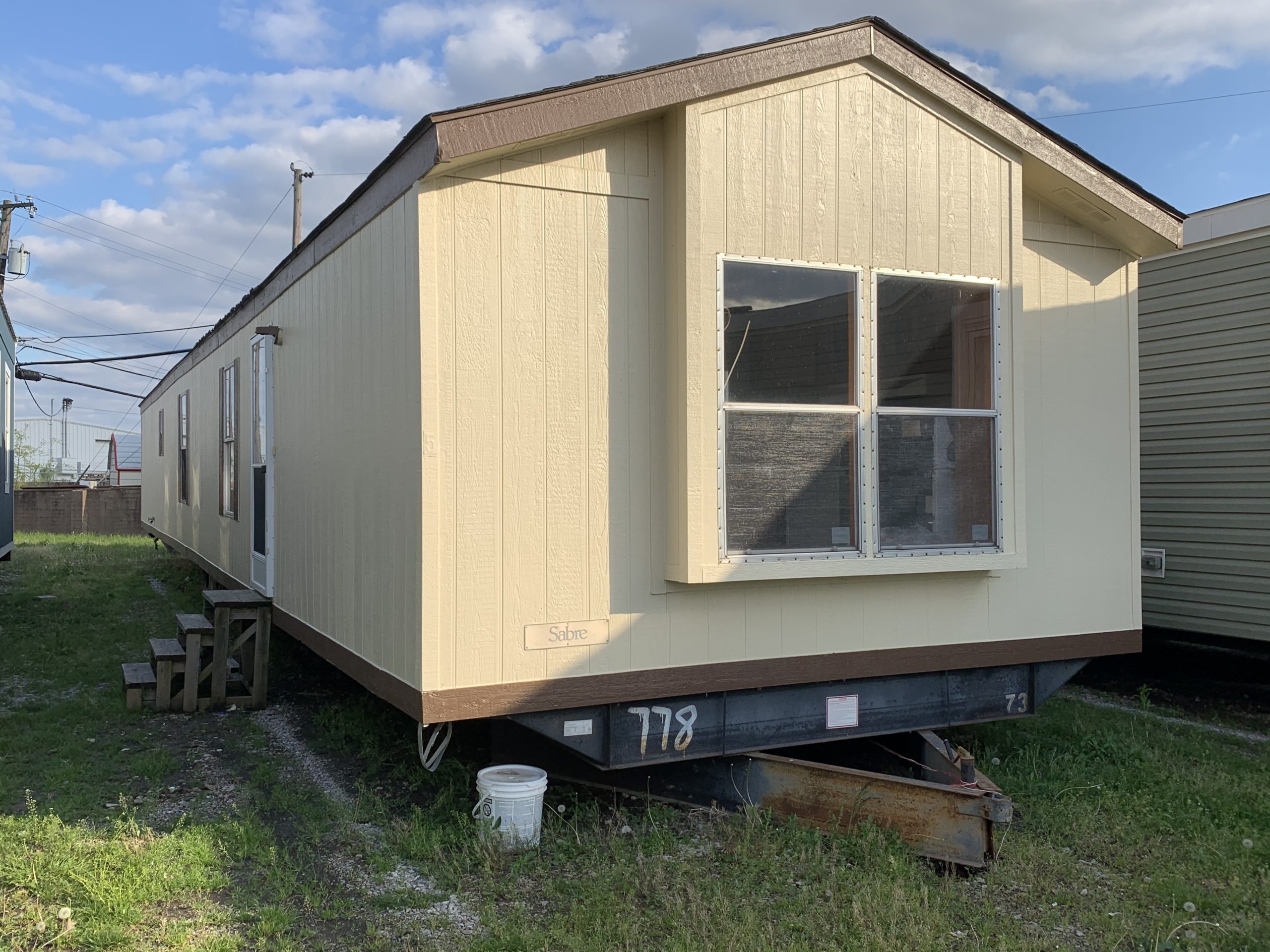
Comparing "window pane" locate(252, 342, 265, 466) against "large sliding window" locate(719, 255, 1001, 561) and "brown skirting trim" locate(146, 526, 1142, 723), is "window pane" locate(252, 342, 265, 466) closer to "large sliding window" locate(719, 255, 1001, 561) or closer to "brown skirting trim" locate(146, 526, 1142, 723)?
"brown skirting trim" locate(146, 526, 1142, 723)

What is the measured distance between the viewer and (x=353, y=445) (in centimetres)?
497

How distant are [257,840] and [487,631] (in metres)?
1.23

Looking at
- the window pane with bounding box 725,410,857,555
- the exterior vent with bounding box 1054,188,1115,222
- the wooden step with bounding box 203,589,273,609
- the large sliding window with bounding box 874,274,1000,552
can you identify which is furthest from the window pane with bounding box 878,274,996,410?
the wooden step with bounding box 203,589,273,609

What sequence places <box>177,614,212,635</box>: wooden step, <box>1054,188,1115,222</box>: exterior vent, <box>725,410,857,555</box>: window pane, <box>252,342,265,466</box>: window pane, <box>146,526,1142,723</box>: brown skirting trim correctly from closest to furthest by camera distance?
<box>146,526,1142,723</box>: brown skirting trim < <box>725,410,857,555</box>: window pane < <box>1054,188,1115,222</box>: exterior vent < <box>177,614,212,635</box>: wooden step < <box>252,342,265,466</box>: window pane

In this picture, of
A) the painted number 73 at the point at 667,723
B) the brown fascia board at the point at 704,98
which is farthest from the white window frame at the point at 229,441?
the painted number 73 at the point at 667,723

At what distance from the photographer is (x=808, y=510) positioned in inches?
170

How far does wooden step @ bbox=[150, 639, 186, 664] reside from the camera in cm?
618

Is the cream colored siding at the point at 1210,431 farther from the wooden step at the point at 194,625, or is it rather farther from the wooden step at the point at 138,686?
the wooden step at the point at 138,686

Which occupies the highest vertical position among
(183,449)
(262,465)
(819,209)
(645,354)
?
(819,209)

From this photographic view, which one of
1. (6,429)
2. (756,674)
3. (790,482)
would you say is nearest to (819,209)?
(790,482)

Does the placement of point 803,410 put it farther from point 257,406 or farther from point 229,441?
point 229,441

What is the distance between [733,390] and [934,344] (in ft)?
3.53

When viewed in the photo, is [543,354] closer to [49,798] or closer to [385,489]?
[385,489]

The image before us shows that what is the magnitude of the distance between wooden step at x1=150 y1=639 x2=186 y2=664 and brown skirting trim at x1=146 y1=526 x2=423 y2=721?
611 millimetres
